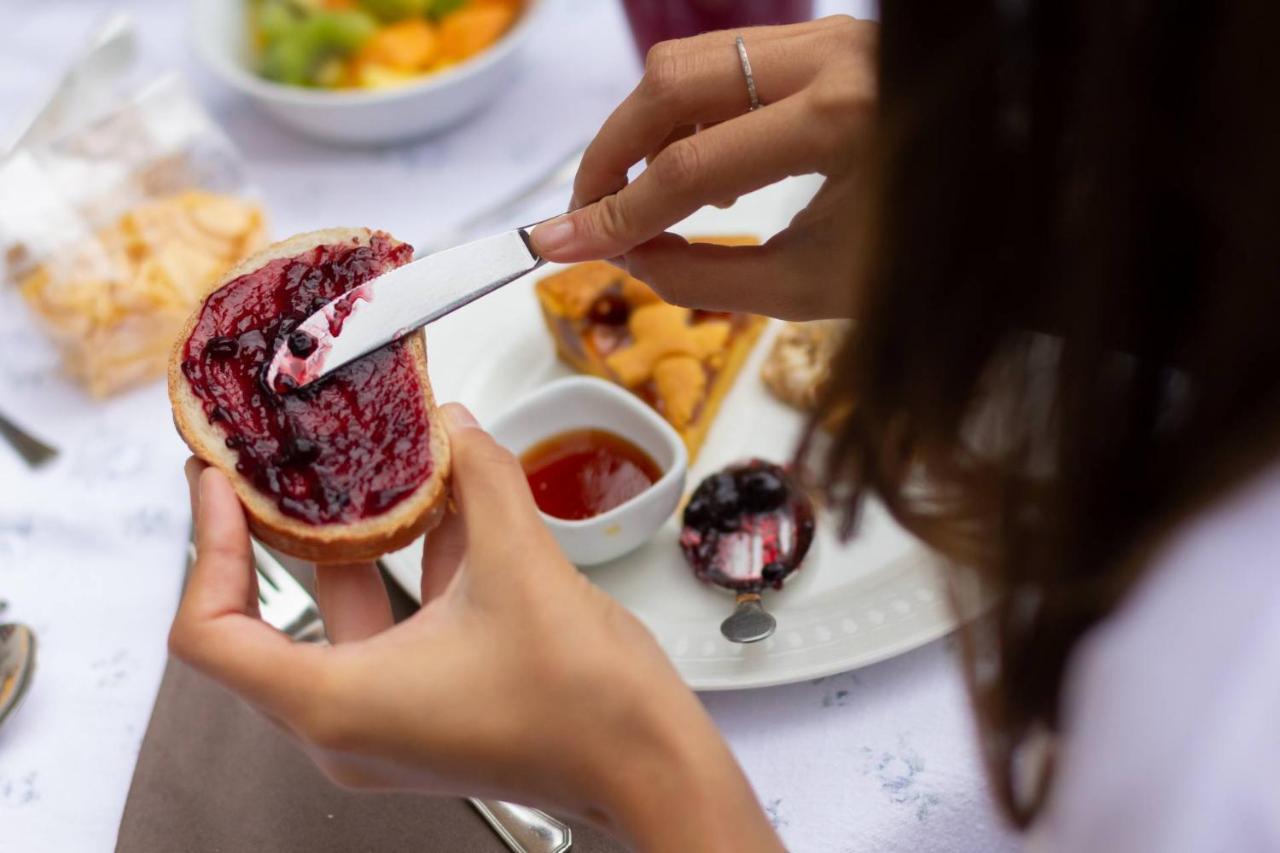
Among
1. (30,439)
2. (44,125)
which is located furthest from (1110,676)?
(44,125)

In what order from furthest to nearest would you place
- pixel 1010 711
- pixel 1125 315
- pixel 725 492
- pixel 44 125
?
pixel 44 125, pixel 725 492, pixel 1010 711, pixel 1125 315

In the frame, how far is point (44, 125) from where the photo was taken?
6.98 feet

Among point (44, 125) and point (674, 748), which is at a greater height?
point (44, 125)

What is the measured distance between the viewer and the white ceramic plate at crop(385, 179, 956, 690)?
4.40ft

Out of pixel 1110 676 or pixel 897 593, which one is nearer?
pixel 1110 676

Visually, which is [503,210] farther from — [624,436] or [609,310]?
[624,436]

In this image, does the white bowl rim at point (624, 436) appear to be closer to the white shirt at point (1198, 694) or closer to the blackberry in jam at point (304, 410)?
the blackberry in jam at point (304, 410)

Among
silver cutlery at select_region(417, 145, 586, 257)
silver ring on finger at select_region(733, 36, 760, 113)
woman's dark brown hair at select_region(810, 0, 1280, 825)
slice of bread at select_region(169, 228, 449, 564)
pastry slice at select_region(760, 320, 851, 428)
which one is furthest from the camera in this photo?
silver cutlery at select_region(417, 145, 586, 257)

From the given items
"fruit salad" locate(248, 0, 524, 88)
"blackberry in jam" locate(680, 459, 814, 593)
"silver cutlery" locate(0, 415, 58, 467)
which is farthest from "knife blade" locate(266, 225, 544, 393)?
"fruit salad" locate(248, 0, 524, 88)

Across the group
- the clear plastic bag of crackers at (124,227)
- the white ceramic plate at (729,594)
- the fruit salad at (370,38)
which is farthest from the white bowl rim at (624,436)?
the fruit salad at (370,38)

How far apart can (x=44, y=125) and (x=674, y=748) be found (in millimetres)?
1910

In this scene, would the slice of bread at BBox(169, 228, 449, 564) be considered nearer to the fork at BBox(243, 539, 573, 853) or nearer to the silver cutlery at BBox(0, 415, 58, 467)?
the fork at BBox(243, 539, 573, 853)

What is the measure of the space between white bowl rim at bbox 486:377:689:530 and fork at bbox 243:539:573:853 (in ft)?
1.10

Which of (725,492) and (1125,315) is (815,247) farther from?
(1125,315)
